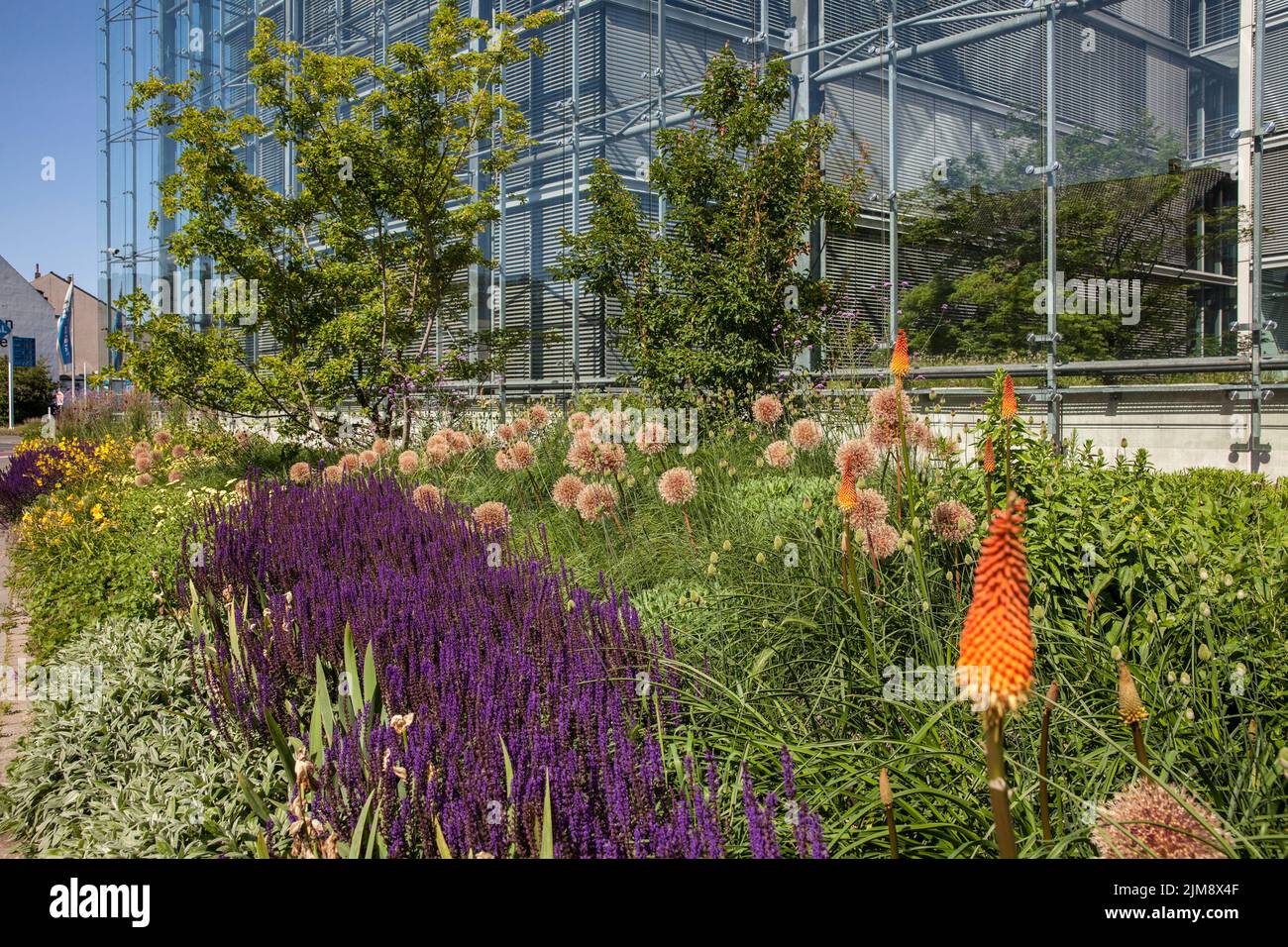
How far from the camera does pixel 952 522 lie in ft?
10.2

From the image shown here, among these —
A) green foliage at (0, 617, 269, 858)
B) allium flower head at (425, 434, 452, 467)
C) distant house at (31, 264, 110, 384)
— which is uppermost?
distant house at (31, 264, 110, 384)

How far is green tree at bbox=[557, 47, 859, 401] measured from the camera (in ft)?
26.7

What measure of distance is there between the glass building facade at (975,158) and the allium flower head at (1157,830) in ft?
22.3

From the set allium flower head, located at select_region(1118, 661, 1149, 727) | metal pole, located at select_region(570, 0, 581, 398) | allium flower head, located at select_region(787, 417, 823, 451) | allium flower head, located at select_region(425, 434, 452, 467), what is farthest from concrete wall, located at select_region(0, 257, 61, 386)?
allium flower head, located at select_region(1118, 661, 1149, 727)

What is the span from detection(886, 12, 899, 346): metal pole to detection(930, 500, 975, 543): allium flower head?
834 centimetres

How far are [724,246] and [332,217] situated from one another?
461 cm

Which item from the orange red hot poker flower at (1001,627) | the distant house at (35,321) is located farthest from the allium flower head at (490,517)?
the distant house at (35,321)

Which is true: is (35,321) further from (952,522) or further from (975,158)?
(952,522)

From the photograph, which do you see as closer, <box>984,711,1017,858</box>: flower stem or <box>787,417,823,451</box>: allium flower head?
<box>984,711,1017,858</box>: flower stem

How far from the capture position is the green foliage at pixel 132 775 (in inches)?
94.7

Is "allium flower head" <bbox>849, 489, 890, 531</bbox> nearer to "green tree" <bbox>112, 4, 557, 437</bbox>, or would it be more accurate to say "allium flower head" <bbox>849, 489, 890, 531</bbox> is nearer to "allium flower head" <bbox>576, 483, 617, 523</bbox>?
"allium flower head" <bbox>576, 483, 617, 523</bbox>

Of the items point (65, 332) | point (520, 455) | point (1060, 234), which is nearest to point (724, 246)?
point (520, 455)

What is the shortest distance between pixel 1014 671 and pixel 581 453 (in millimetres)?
3954

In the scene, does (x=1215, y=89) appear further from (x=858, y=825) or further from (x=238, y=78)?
(x=238, y=78)
